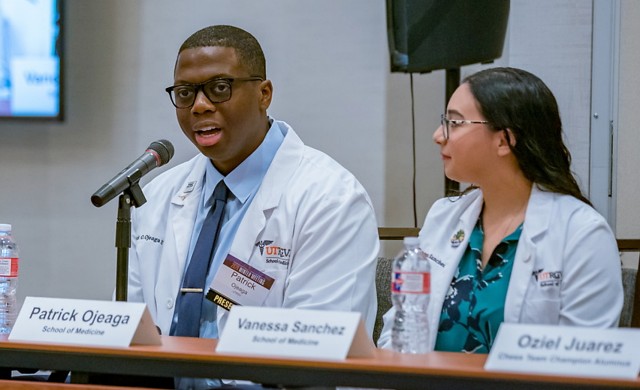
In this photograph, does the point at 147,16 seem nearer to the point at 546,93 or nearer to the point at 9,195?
the point at 9,195

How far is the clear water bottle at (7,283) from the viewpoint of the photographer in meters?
2.39

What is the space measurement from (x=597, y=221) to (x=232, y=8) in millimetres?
2569

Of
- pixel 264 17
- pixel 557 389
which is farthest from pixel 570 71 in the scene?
pixel 557 389

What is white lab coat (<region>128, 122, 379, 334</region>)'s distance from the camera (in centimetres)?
252

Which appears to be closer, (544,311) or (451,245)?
(544,311)

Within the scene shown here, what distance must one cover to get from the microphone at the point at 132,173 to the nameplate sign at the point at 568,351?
38.4 inches

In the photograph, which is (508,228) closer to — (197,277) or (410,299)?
(410,299)

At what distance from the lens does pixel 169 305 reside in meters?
2.63

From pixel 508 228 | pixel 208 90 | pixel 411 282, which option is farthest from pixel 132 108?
pixel 411 282

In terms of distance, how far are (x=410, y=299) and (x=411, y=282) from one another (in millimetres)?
204

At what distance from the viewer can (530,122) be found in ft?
7.54

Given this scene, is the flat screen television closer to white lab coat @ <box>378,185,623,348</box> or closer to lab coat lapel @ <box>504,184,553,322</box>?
white lab coat @ <box>378,185,623,348</box>

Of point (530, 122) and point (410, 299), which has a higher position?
point (530, 122)

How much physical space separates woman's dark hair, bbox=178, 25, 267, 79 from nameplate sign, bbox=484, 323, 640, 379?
4.55ft
